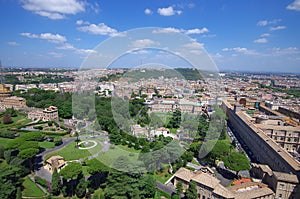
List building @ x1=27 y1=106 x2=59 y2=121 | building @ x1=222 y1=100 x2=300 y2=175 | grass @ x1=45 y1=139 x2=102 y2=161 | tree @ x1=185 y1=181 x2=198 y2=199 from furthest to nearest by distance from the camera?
building @ x1=27 y1=106 x2=59 y2=121, grass @ x1=45 y1=139 x2=102 y2=161, building @ x1=222 y1=100 x2=300 y2=175, tree @ x1=185 y1=181 x2=198 y2=199

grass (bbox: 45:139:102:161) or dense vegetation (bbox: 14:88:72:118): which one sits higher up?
dense vegetation (bbox: 14:88:72:118)

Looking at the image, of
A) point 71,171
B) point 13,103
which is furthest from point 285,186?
point 13,103

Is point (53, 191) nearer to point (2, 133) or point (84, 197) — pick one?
point (84, 197)

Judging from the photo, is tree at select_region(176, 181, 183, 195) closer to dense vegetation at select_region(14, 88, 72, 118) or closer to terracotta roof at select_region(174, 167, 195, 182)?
terracotta roof at select_region(174, 167, 195, 182)

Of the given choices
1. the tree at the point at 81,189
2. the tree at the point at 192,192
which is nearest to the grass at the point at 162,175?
the tree at the point at 192,192

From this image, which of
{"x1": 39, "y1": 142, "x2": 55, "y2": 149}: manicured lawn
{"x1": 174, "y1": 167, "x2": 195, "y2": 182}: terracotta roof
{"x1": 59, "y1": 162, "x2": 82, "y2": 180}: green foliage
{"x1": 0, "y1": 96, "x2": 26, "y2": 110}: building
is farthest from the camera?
{"x1": 0, "y1": 96, "x2": 26, "y2": 110}: building

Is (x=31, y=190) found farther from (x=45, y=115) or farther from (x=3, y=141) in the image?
(x=45, y=115)

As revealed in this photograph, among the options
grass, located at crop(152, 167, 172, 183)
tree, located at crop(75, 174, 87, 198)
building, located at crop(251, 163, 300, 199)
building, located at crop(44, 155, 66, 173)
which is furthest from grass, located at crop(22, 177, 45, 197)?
building, located at crop(251, 163, 300, 199)

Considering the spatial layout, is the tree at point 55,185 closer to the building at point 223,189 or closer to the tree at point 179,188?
the tree at point 179,188

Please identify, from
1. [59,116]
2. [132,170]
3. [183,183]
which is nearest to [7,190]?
[132,170]
